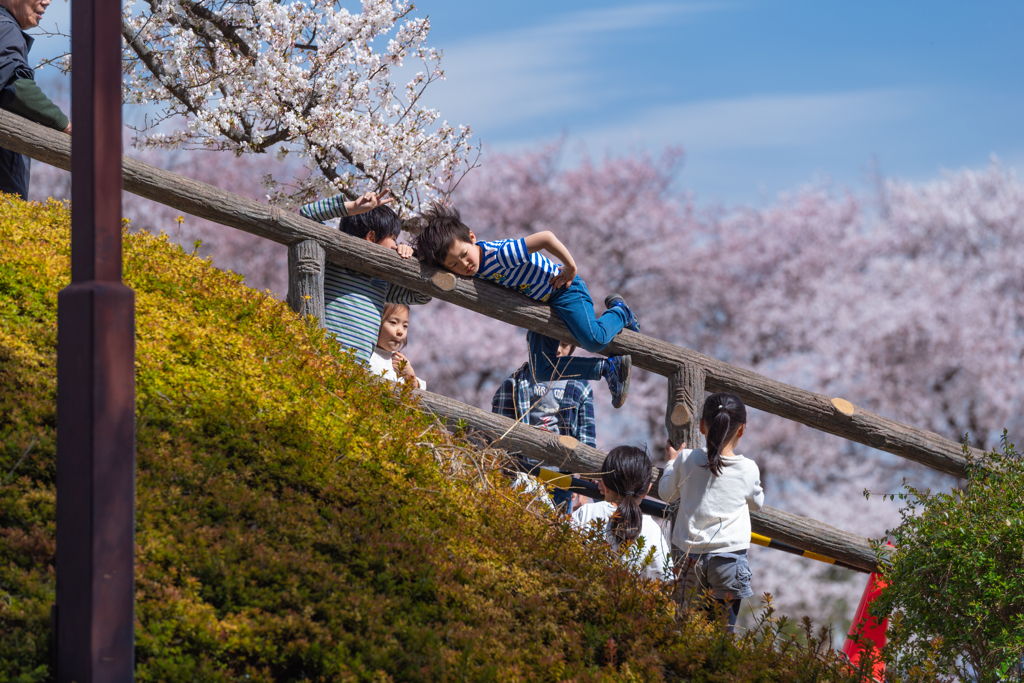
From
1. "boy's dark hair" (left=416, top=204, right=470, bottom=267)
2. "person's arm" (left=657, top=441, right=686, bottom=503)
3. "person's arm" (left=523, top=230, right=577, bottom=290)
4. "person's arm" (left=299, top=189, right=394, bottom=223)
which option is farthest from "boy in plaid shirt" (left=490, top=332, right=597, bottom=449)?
"person's arm" (left=299, top=189, right=394, bottom=223)

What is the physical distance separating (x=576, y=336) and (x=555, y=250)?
0.49m

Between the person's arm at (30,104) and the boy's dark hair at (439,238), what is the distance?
1835 mm

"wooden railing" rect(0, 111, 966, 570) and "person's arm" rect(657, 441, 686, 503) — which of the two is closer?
"wooden railing" rect(0, 111, 966, 570)

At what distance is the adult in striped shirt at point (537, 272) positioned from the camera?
4148 millimetres

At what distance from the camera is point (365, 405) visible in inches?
130

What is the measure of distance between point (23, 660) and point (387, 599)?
0.92 m

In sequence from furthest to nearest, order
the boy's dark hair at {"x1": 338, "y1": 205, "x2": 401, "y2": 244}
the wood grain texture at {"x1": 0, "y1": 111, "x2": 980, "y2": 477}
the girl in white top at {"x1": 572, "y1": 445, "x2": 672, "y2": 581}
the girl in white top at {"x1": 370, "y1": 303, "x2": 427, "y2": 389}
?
1. the girl in white top at {"x1": 370, "y1": 303, "x2": 427, "y2": 389}
2. the boy's dark hair at {"x1": 338, "y1": 205, "x2": 401, "y2": 244}
3. the girl in white top at {"x1": 572, "y1": 445, "x2": 672, "y2": 581}
4. the wood grain texture at {"x1": 0, "y1": 111, "x2": 980, "y2": 477}

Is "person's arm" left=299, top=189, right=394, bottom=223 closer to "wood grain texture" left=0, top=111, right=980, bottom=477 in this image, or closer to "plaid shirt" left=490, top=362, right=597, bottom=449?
"wood grain texture" left=0, top=111, right=980, bottom=477

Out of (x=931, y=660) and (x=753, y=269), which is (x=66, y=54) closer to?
(x=931, y=660)

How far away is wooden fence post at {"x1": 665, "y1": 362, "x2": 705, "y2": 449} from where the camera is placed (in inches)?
176

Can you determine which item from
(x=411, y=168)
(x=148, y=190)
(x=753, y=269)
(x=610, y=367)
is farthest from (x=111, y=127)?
(x=753, y=269)

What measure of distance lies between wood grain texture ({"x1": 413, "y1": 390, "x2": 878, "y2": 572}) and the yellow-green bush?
558mm

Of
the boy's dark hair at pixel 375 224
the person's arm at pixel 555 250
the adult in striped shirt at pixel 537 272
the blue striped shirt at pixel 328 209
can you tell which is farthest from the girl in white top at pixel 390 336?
the person's arm at pixel 555 250

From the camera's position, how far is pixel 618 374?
450 centimetres
